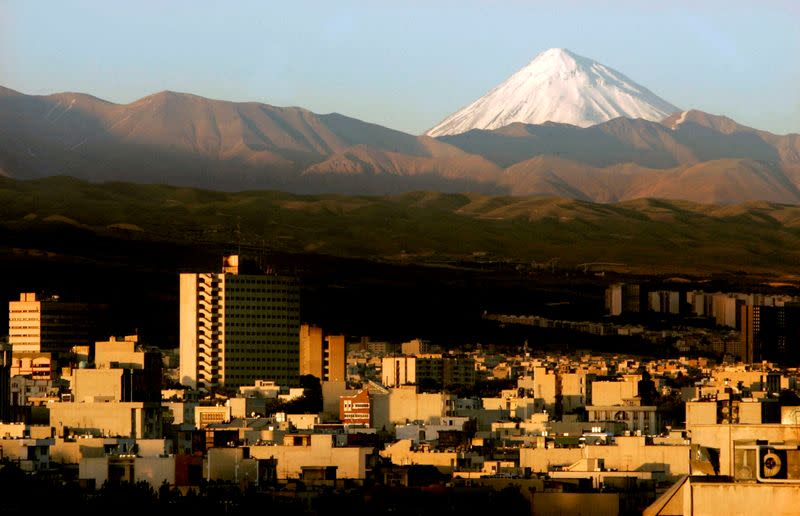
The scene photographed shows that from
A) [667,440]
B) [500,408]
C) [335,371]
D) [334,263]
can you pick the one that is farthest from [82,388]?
[334,263]

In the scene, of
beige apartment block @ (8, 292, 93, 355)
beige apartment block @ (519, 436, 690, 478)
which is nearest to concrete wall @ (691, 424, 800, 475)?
beige apartment block @ (519, 436, 690, 478)

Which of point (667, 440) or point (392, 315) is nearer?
point (667, 440)

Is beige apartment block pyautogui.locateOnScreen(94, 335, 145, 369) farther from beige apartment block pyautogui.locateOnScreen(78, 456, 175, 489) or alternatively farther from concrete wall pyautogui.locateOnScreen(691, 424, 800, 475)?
concrete wall pyautogui.locateOnScreen(691, 424, 800, 475)

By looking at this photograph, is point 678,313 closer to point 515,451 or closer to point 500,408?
point 500,408

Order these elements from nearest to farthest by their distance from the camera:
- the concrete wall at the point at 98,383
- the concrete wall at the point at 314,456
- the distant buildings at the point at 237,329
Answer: the concrete wall at the point at 314,456
the concrete wall at the point at 98,383
the distant buildings at the point at 237,329

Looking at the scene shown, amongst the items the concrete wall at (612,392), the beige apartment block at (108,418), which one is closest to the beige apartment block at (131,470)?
the beige apartment block at (108,418)

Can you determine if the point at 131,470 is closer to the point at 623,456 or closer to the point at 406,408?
the point at 623,456

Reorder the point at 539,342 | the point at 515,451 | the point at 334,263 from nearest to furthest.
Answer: the point at 515,451
the point at 539,342
the point at 334,263

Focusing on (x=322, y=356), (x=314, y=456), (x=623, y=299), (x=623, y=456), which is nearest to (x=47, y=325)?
(x=322, y=356)

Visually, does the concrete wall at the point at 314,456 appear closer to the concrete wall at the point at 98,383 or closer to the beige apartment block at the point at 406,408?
the beige apartment block at the point at 406,408
